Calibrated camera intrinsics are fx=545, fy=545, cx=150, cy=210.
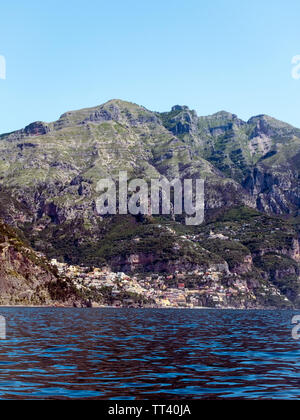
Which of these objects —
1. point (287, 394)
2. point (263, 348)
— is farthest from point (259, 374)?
point (263, 348)

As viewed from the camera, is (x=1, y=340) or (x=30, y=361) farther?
(x=1, y=340)

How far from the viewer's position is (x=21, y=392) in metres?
32.8

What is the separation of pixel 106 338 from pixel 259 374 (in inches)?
1381

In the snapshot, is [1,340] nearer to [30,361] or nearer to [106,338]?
[106,338]

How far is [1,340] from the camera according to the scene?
64.8 m

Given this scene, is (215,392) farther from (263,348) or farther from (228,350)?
(263,348)

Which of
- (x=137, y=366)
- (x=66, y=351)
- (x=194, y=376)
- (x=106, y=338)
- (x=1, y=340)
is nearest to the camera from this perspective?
(x=194, y=376)

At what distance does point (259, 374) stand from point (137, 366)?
9939 millimetres

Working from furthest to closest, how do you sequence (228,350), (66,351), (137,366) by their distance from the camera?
(228,350)
(66,351)
(137,366)

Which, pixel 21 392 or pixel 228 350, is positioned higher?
pixel 21 392
